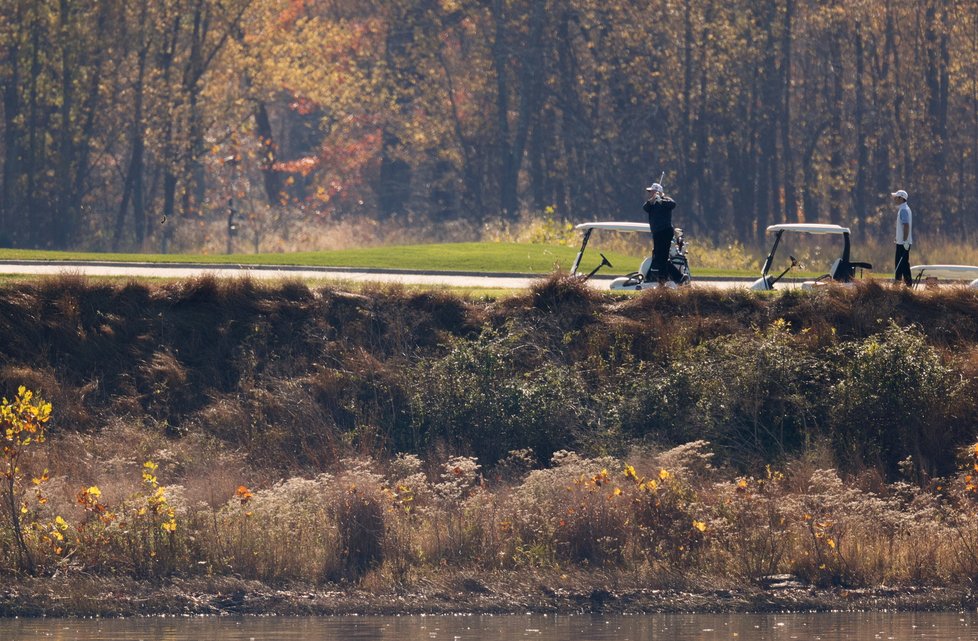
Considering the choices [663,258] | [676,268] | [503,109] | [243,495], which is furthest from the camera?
[503,109]

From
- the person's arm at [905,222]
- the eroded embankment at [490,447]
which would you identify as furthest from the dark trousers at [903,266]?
the eroded embankment at [490,447]

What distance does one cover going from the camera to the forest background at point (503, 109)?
49.2m

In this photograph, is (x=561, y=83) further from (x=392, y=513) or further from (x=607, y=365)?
(x=392, y=513)

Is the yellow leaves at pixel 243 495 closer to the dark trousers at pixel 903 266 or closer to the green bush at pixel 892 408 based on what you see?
the green bush at pixel 892 408

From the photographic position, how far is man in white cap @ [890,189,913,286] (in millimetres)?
26150

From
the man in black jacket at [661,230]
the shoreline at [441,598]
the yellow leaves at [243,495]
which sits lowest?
the shoreline at [441,598]

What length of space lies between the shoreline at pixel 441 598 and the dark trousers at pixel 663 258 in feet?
22.8

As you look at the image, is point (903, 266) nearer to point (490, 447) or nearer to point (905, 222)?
point (905, 222)

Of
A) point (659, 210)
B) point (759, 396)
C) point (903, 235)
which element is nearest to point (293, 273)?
point (659, 210)

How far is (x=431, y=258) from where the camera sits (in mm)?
34906

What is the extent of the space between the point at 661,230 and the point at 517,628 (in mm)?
8782

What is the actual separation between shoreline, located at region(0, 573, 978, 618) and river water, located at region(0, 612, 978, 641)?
255 millimetres

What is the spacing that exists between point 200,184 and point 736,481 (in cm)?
4057

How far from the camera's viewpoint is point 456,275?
3172 centimetres
